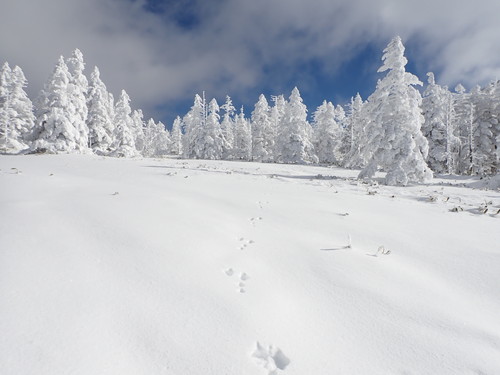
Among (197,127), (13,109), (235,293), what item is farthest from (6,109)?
(235,293)

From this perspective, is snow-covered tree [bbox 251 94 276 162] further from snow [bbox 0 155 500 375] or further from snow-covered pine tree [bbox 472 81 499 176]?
snow [bbox 0 155 500 375]

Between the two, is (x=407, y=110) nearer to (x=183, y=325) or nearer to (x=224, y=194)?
(x=224, y=194)

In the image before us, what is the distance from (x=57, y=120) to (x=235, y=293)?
31.8 m

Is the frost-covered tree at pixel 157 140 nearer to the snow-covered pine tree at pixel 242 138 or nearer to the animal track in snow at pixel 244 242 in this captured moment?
the snow-covered pine tree at pixel 242 138

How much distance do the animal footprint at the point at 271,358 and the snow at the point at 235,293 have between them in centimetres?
2

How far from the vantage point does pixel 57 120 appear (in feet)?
93.1

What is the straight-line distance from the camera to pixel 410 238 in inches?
280

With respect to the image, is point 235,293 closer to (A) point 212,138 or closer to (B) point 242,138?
(A) point 212,138

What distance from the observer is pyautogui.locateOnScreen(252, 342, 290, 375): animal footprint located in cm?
320

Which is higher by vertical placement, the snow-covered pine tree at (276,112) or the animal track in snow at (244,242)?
the snow-covered pine tree at (276,112)

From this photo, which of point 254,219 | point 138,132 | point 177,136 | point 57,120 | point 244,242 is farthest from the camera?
point 177,136

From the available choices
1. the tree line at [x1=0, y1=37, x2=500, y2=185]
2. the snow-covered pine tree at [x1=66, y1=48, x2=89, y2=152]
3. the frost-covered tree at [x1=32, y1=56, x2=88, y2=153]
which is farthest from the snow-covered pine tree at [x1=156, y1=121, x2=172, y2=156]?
the frost-covered tree at [x1=32, y1=56, x2=88, y2=153]

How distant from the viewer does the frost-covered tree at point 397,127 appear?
19672mm

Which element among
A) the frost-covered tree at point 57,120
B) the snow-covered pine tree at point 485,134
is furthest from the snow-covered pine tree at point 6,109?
the snow-covered pine tree at point 485,134
